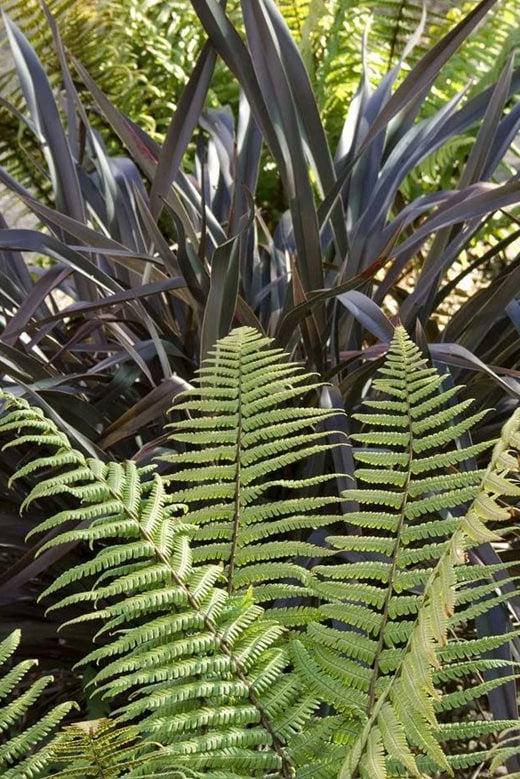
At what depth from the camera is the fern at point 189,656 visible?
23.9 inches

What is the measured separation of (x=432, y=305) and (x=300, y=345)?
0.21 metres

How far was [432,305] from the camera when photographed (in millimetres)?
1423

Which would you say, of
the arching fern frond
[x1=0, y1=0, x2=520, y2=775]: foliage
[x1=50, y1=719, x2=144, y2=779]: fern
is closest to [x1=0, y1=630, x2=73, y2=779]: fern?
[x1=50, y1=719, x2=144, y2=779]: fern

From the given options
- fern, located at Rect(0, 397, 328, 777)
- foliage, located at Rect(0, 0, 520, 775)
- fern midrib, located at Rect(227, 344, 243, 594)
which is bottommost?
fern, located at Rect(0, 397, 328, 777)

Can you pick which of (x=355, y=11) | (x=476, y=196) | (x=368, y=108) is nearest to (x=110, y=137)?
(x=355, y=11)

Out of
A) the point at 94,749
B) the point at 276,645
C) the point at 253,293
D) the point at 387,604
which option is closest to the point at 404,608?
the point at 387,604

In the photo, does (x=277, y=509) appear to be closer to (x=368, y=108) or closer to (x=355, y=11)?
(x=368, y=108)

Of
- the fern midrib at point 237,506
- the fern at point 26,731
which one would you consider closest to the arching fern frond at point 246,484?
the fern midrib at point 237,506

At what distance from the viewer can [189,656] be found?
2.23 feet

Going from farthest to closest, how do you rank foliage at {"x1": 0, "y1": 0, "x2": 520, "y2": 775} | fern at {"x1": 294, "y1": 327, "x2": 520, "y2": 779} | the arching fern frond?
foliage at {"x1": 0, "y1": 0, "x2": 520, "y2": 775} → the arching fern frond → fern at {"x1": 294, "y1": 327, "x2": 520, "y2": 779}

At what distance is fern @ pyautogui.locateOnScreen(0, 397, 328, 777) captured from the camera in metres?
0.61

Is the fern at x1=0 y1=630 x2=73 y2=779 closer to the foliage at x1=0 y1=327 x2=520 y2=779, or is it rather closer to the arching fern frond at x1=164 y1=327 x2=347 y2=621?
the foliage at x1=0 y1=327 x2=520 y2=779

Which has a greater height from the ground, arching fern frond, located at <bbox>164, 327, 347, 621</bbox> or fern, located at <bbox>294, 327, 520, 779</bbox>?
arching fern frond, located at <bbox>164, 327, 347, 621</bbox>

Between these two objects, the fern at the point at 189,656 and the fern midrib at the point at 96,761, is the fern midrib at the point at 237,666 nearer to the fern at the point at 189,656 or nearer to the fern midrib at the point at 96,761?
the fern at the point at 189,656
